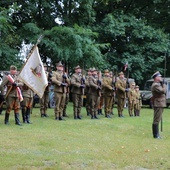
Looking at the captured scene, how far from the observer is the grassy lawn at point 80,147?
24.1 ft

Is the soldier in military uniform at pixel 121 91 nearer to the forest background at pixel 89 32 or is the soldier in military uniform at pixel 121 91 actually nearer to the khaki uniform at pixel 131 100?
the khaki uniform at pixel 131 100

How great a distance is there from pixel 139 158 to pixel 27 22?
17.7 m

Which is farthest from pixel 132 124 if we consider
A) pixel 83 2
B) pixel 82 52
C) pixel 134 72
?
pixel 134 72

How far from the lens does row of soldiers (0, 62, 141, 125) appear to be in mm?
12438

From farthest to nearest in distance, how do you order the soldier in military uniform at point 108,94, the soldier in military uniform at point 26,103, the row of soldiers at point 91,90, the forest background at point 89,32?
the forest background at point 89,32 < the soldier in military uniform at point 108,94 < the row of soldiers at point 91,90 < the soldier in military uniform at point 26,103

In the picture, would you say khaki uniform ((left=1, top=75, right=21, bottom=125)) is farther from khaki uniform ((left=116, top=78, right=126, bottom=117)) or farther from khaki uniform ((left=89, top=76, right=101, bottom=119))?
khaki uniform ((left=116, top=78, right=126, bottom=117))

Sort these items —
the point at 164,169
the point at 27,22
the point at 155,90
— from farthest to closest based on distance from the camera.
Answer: the point at 27,22
the point at 155,90
the point at 164,169

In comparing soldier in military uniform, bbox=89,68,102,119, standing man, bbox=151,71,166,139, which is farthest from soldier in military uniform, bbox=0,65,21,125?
standing man, bbox=151,71,166,139

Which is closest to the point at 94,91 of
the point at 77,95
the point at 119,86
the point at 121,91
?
the point at 77,95

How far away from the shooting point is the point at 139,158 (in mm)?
7977

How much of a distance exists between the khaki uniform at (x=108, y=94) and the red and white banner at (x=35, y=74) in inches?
180

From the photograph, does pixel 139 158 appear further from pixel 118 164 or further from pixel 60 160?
pixel 60 160

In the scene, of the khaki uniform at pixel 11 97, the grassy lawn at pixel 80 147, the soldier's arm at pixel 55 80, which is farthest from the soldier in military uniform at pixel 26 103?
the soldier's arm at pixel 55 80

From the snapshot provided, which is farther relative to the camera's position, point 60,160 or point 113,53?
point 113,53
